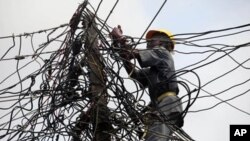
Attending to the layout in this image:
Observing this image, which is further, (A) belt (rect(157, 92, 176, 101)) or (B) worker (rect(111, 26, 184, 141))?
(A) belt (rect(157, 92, 176, 101))

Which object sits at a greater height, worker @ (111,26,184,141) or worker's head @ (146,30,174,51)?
worker's head @ (146,30,174,51)

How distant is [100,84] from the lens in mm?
6504

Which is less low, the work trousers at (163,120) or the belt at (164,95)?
the belt at (164,95)

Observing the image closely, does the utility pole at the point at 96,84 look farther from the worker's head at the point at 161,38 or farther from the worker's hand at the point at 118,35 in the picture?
the worker's head at the point at 161,38

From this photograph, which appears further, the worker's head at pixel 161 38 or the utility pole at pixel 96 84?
the worker's head at pixel 161 38

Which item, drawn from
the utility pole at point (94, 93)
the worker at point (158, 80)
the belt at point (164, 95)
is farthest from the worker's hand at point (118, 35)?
the belt at point (164, 95)

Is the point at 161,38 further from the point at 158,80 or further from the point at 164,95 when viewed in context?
the point at 164,95

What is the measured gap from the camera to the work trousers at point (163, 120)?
20.5 ft

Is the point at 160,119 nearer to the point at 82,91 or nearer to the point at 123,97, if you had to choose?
the point at 123,97

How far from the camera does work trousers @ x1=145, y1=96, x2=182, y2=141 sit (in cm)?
626

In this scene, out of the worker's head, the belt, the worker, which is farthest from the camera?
the worker's head

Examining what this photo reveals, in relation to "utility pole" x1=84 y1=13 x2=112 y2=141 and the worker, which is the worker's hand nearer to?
the worker

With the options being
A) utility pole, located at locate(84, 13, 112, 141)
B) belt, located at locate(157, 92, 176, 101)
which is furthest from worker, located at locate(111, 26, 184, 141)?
utility pole, located at locate(84, 13, 112, 141)

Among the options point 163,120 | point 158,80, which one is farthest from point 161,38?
point 163,120
